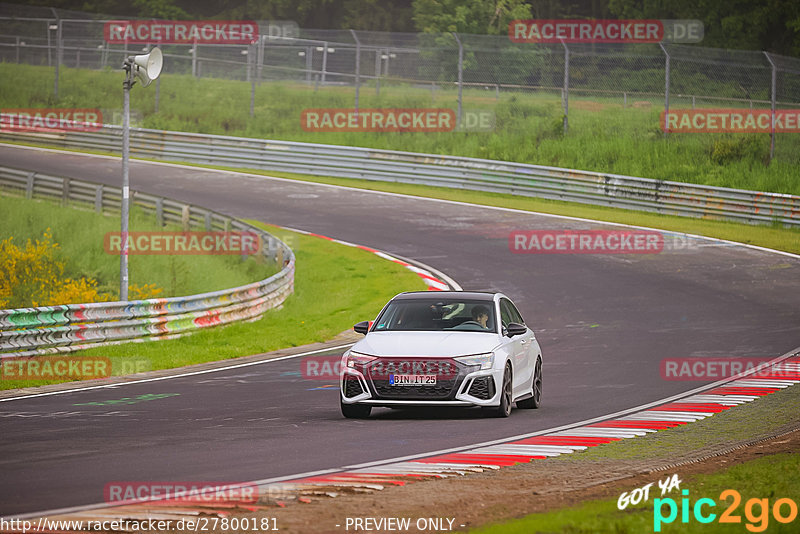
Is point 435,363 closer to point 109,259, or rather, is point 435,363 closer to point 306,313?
point 306,313

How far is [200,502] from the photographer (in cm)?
777

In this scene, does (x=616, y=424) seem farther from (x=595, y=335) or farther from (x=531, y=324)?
(x=531, y=324)

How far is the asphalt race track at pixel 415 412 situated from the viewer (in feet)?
31.8

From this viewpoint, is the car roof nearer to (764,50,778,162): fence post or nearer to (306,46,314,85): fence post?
(764,50,778,162): fence post

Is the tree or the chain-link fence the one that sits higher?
the tree

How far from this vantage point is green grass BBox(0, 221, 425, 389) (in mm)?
18844

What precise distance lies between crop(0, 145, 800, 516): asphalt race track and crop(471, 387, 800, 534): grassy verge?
1332mm

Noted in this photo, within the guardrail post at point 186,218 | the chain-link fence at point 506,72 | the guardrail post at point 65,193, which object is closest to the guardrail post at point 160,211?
the guardrail post at point 186,218

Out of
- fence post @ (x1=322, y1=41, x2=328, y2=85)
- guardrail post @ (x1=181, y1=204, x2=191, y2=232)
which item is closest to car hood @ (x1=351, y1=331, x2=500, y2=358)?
guardrail post @ (x1=181, y1=204, x2=191, y2=232)

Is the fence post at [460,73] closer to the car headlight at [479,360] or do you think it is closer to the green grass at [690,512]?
the car headlight at [479,360]

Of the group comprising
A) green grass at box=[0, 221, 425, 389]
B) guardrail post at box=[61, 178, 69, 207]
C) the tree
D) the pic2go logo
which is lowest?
green grass at box=[0, 221, 425, 389]

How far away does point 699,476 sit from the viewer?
8758 millimetres

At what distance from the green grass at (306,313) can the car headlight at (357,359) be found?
5872mm

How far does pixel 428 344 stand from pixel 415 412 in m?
1.24
